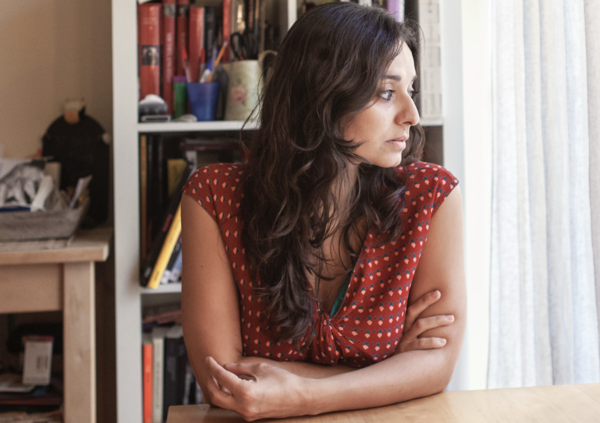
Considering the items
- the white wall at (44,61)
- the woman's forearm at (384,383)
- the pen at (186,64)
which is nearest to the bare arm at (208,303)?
the woman's forearm at (384,383)

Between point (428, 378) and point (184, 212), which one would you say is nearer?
point (428, 378)

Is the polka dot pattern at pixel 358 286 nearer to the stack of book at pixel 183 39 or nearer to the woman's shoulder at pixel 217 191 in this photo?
the woman's shoulder at pixel 217 191

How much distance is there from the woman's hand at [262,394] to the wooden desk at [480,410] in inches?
0.7

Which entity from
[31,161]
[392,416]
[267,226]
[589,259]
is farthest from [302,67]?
[31,161]

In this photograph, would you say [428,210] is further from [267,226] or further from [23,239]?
[23,239]

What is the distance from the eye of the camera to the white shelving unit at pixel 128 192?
1.33 meters

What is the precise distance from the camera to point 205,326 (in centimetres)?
93

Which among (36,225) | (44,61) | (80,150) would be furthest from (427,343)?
(44,61)

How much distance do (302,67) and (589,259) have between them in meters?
0.81

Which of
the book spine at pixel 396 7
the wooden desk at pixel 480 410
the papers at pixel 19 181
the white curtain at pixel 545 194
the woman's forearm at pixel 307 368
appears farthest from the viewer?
the book spine at pixel 396 7

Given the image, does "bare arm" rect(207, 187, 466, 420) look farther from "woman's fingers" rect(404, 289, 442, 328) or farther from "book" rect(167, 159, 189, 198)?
"book" rect(167, 159, 189, 198)

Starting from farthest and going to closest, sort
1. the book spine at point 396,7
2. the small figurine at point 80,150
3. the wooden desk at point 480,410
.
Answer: the small figurine at point 80,150, the book spine at point 396,7, the wooden desk at point 480,410

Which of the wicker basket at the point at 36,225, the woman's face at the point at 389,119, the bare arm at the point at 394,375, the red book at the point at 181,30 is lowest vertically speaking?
the bare arm at the point at 394,375

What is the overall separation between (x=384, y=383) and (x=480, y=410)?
5.9 inches
